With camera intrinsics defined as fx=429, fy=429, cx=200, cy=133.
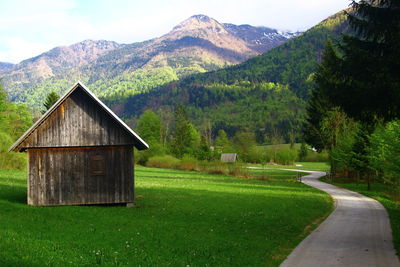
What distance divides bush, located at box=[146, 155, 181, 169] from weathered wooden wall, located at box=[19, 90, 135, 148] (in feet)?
189

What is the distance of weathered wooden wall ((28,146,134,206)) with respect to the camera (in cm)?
2459

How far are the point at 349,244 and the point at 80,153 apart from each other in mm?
16093

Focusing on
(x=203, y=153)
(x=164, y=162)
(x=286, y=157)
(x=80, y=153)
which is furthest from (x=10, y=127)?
(x=286, y=157)

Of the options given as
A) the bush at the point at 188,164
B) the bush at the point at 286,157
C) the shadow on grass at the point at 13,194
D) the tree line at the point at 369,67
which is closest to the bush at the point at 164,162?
the bush at the point at 188,164

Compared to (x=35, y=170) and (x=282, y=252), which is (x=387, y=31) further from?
(x=35, y=170)

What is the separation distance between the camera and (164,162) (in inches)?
3388

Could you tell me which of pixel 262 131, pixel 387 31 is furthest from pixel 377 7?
pixel 262 131

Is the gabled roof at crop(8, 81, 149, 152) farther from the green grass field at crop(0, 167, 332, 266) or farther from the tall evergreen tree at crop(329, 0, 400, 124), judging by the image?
the tall evergreen tree at crop(329, 0, 400, 124)

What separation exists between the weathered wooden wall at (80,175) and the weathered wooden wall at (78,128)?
1.88 ft

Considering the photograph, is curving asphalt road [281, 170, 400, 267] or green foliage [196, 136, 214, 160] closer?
curving asphalt road [281, 170, 400, 267]

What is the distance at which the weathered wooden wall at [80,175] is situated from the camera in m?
24.6

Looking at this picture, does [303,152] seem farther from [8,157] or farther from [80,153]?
[80,153]

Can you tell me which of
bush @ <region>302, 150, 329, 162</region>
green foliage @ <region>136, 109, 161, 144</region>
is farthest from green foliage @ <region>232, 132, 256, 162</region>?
bush @ <region>302, 150, 329, 162</region>

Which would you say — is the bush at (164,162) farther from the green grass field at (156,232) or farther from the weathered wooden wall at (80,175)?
the weathered wooden wall at (80,175)
